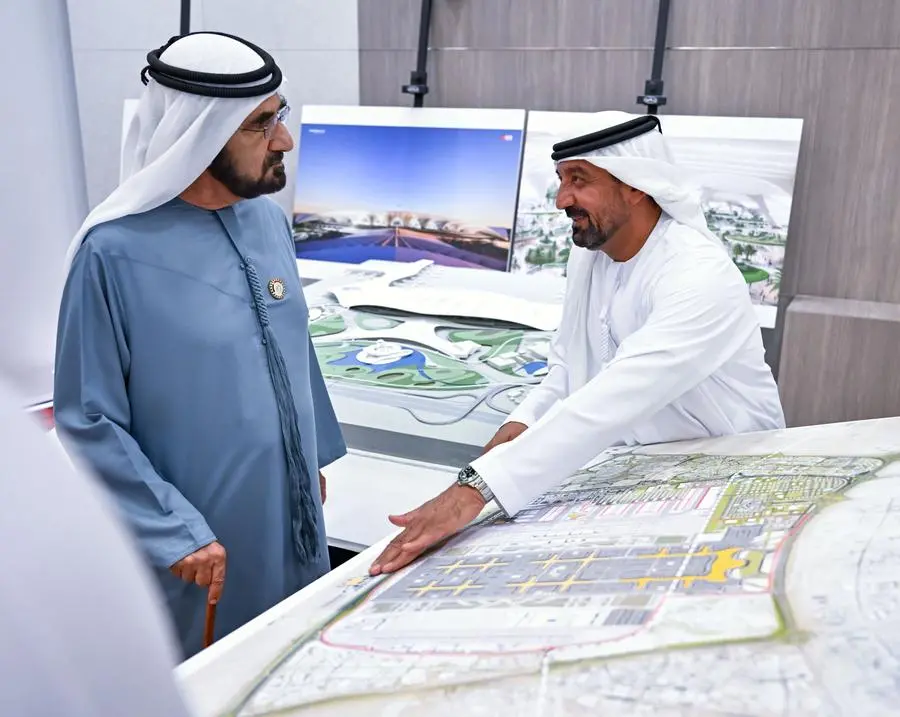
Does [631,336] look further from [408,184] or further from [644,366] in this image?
[408,184]

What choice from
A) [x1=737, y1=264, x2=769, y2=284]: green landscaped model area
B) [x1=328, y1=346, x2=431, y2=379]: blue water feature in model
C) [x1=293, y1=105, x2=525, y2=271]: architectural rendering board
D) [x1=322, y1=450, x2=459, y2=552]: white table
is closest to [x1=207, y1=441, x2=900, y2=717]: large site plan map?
[x1=322, y1=450, x2=459, y2=552]: white table

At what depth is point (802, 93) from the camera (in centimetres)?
321

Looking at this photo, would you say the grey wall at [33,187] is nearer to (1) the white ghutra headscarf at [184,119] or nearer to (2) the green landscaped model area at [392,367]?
(2) the green landscaped model area at [392,367]

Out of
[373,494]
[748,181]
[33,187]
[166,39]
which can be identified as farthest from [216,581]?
[166,39]

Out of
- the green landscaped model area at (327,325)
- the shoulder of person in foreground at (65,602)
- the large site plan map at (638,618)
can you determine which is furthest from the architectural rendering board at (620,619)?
the green landscaped model area at (327,325)

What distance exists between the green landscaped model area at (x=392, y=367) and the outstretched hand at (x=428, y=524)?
974mm

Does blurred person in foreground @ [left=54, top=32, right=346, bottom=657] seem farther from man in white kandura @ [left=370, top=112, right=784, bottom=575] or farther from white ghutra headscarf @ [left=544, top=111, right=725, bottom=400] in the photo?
white ghutra headscarf @ [left=544, top=111, right=725, bottom=400]

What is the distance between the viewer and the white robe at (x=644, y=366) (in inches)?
64.2

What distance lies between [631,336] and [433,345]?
1082 mm

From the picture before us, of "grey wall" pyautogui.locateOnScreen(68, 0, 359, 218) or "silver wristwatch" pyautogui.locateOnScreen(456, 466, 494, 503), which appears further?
"grey wall" pyautogui.locateOnScreen(68, 0, 359, 218)

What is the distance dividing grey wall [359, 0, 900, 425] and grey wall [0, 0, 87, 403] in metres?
1.74

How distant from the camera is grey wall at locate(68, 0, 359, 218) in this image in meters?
4.05

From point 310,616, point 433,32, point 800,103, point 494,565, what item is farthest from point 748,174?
point 310,616

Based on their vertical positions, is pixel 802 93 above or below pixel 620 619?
above
